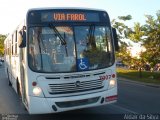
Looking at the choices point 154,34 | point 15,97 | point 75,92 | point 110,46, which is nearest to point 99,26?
point 110,46

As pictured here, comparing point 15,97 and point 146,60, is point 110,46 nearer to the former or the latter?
point 15,97

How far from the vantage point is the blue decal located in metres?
9.35

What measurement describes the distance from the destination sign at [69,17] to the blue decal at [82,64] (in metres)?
1.11

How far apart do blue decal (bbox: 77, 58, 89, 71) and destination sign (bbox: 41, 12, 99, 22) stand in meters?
1.11

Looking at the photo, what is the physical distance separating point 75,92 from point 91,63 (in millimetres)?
920

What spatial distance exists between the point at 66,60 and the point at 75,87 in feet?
2.40

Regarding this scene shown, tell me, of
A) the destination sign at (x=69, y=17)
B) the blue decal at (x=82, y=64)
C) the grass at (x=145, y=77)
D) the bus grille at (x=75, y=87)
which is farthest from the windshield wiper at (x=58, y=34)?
the grass at (x=145, y=77)

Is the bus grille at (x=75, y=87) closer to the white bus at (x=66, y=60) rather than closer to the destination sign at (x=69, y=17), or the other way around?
the white bus at (x=66, y=60)

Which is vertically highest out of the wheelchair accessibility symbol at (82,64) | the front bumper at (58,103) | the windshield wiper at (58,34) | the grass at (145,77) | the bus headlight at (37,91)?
the windshield wiper at (58,34)

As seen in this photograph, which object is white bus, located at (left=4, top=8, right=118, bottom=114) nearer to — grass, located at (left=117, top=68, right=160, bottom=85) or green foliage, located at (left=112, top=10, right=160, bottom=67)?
grass, located at (left=117, top=68, right=160, bottom=85)

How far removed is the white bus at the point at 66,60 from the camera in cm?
903

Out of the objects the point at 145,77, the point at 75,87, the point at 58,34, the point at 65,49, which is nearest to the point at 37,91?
the point at 75,87

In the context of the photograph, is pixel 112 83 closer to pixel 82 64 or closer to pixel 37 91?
pixel 82 64

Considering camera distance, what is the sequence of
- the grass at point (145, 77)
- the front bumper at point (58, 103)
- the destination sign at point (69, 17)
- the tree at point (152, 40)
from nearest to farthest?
the front bumper at point (58, 103) < the destination sign at point (69, 17) < the grass at point (145, 77) < the tree at point (152, 40)
